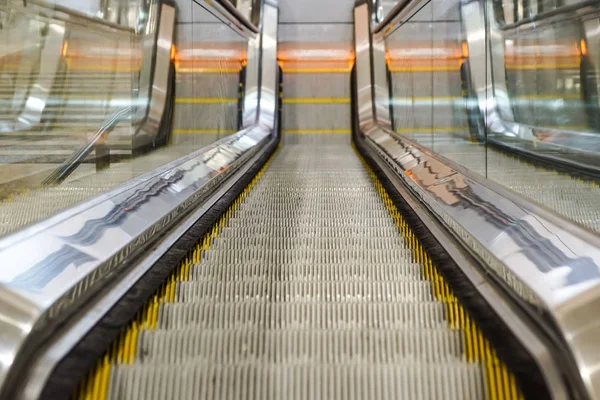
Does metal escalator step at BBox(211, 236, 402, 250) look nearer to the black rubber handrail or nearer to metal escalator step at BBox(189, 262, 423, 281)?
metal escalator step at BBox(189, 262, 423, 281)

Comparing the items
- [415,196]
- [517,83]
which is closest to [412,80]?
[517,83]

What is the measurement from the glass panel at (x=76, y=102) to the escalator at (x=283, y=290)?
61 millimetres

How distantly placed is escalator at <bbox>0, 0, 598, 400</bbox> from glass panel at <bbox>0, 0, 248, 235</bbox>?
61 mm

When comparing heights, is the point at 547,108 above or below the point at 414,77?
below

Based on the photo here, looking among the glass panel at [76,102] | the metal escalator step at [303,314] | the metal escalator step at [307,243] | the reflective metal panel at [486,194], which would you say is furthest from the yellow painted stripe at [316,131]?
the metal escalator step at [303,314]

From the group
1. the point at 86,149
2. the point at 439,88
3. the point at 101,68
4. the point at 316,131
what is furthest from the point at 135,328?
the point at 316,131

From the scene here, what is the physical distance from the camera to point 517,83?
3.98 m

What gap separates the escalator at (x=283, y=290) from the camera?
1469mm

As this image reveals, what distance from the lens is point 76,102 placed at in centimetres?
407

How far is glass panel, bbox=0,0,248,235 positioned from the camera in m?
3.28

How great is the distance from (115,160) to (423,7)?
3214mm

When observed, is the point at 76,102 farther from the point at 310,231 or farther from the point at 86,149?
the point at 310,231

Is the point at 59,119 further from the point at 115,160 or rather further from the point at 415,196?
the point at 415,196

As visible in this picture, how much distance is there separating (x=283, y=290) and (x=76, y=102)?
2.62 metres
